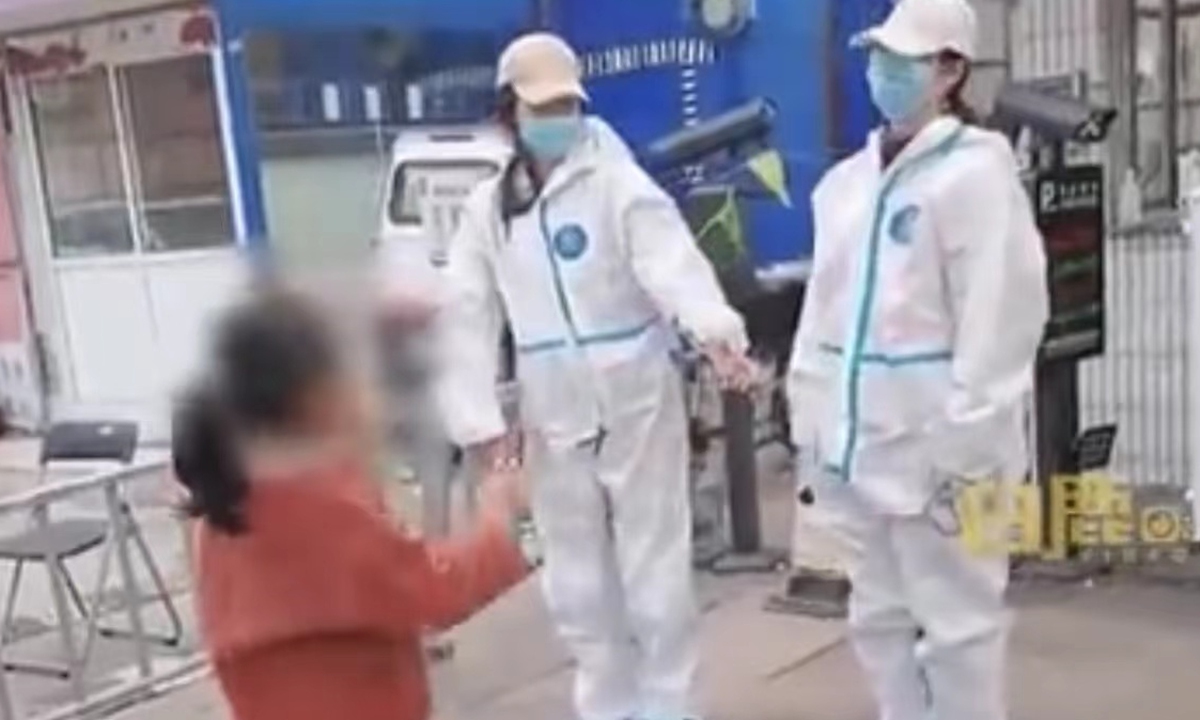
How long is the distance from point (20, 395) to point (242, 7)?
12.2 ft

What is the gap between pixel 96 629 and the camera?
4.89 meters

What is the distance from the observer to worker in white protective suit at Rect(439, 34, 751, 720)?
11.2 feet

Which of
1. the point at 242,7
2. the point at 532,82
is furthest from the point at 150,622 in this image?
the point at 532,82

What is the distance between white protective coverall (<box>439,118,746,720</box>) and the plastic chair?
1494 mm

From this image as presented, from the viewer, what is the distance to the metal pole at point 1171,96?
20.3ft

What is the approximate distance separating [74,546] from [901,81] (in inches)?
106

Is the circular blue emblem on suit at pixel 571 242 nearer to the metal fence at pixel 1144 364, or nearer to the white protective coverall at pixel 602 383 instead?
the white protective coverall at pixel 602 383

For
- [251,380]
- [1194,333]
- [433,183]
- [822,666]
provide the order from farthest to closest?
[433,183] → [1194,333] → [822,666] → [251,380]

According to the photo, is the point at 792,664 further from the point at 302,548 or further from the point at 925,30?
the point at 302,548

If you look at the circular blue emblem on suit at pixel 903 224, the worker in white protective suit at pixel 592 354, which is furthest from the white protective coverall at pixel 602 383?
the circular blue emblem on suit at pixel 903 224

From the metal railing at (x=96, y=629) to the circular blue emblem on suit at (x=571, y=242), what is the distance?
1.31 m

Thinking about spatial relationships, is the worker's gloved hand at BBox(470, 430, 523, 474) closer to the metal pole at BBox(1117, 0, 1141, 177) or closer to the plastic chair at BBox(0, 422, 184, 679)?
the plastic chair at BBox(0, 422, 184, 679)

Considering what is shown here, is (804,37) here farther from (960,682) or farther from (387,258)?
(387,258)

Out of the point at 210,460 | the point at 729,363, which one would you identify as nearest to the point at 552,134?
the point at 729,363
